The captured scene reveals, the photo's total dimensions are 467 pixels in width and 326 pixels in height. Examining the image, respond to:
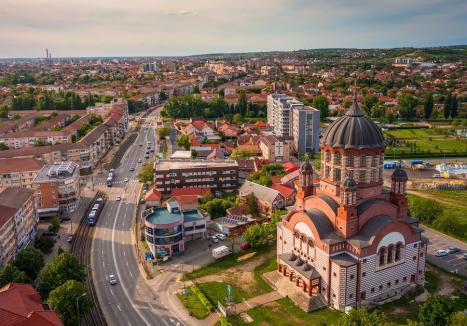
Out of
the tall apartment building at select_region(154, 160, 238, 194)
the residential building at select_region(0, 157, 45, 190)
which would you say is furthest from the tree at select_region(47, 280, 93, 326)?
the residential building at select_region(0, 157, 45, 190)

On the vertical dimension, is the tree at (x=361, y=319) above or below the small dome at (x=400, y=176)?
below

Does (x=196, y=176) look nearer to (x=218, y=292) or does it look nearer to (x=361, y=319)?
(x=218, y=292)

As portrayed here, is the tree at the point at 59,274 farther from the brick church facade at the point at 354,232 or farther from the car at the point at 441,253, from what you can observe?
the car at the point at 441,253

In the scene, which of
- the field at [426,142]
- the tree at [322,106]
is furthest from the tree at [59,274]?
the tree at [322,106]

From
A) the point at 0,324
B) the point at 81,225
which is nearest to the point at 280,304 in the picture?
the point at 0,324

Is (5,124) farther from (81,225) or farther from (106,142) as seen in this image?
(81,225)

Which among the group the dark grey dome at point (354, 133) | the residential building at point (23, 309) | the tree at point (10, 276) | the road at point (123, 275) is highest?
the dark grey dome at point (354, 133)

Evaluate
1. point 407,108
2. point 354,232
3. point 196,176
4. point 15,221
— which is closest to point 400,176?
point 354,232
